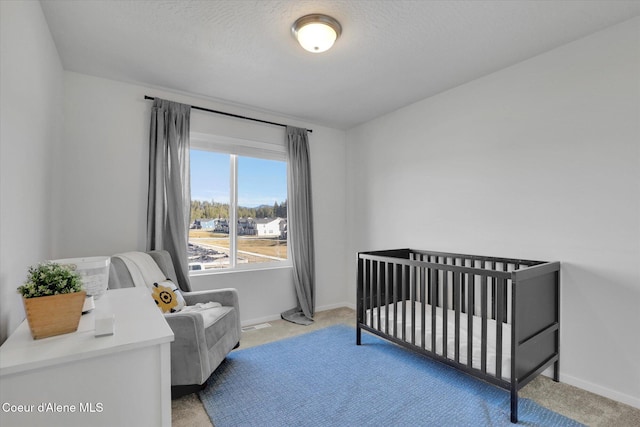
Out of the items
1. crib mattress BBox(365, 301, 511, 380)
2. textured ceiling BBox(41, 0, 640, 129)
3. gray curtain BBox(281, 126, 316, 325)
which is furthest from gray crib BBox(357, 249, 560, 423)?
textured ceiling BBox(41, 0, 640, 129)

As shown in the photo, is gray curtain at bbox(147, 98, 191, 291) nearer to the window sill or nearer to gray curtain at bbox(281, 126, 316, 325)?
the window sill

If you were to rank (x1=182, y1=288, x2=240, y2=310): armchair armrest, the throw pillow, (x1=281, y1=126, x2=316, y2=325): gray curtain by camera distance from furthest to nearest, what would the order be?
(x1=281, y1=126, x2=316, y2=325): gray curtain
(x1=182, y1=288, x2=240, y2=310): armchair armrest
the throw pillow

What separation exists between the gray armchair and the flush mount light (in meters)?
1.93

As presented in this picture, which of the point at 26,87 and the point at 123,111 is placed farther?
the point at 123,111

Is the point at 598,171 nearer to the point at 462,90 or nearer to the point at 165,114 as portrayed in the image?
the point at 462,90

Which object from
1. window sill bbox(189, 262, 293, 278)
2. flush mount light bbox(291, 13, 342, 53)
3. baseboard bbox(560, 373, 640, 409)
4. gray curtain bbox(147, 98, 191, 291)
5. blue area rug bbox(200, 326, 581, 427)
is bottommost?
blue area rug bbox(200, 326, 581, 427)

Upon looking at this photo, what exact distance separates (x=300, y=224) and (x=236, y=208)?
30.3 inches

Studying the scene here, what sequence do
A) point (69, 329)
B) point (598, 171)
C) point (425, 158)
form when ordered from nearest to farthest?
point (69, 329) → point (598, 171) → point (425, 158)

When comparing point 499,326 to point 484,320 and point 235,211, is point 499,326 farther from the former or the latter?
point 235,211

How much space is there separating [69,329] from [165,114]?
2.32 meters

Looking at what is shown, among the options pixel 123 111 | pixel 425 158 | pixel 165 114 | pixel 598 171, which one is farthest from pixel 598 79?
pixel 123 111

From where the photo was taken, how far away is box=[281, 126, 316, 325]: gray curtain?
371 centimetres

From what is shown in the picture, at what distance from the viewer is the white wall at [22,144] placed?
4.53ft

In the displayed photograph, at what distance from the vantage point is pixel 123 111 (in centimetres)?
283
